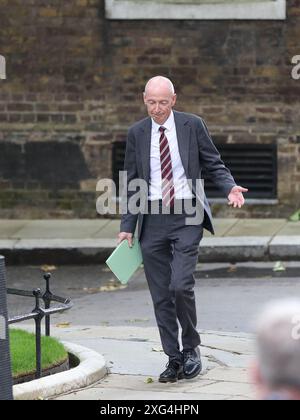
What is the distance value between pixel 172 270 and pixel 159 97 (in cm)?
105

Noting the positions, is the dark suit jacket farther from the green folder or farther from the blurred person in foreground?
the blurred person in foreground

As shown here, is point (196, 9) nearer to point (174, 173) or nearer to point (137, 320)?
point (137, 320)

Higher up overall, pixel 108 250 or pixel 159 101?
pixel 159 101

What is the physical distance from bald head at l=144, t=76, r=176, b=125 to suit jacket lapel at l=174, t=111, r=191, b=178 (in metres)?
0.09

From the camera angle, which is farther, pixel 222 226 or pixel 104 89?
pixel 104 89

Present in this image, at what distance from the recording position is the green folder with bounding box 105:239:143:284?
757 centimetres

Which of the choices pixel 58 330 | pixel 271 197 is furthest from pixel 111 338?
pixel 271 197

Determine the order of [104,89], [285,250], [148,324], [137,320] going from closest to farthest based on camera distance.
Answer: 1. [148,324]
2. [137,320]
3. [285,250]
4. [104,89]

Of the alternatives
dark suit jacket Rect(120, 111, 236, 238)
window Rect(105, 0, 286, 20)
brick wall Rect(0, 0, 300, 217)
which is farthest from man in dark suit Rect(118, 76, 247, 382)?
window Rect(105, 0, 286, 20)

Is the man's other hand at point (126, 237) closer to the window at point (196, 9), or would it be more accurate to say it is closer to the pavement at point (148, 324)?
the pavement at point (148, 324)

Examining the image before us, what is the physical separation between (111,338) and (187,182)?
2039 mm

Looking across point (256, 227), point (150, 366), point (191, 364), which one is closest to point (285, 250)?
point (256, 227)

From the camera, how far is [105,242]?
13.9 m

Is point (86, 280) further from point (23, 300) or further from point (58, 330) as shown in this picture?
point (58, 330)
